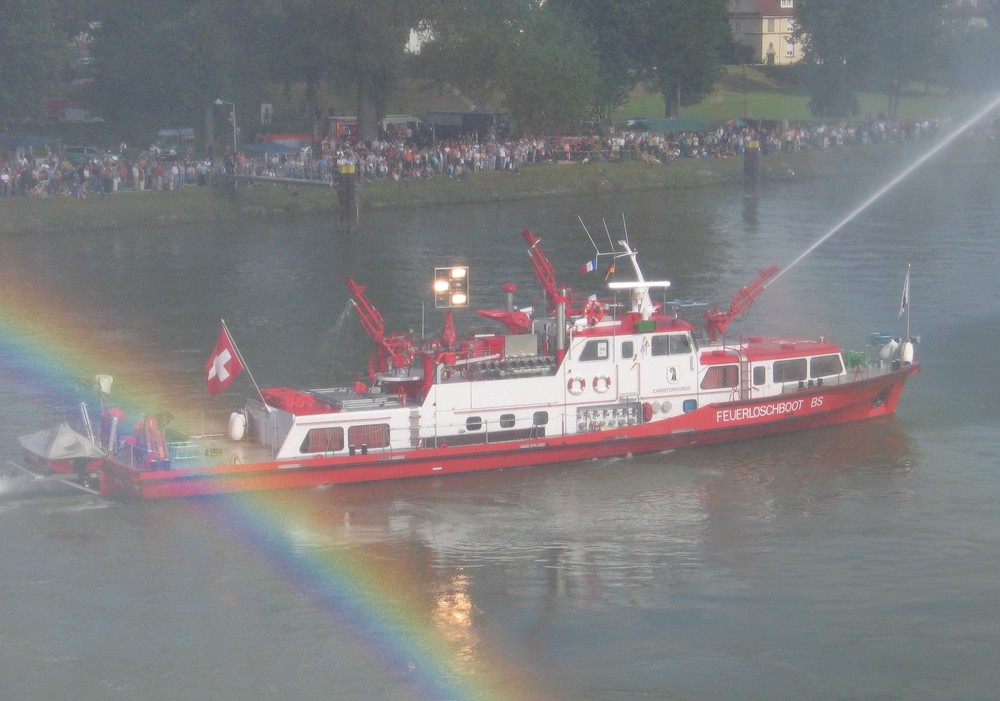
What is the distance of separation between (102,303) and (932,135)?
5776 cm

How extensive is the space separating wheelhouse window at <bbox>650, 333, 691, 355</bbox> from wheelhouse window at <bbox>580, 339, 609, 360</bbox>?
0.97m

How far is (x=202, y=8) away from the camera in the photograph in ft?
243

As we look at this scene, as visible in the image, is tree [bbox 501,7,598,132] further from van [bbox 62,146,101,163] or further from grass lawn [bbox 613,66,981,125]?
van [bbox 62,146,101,163]

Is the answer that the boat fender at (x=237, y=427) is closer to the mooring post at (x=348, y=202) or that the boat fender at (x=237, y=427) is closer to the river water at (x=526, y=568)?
the river water at (x=526, y=568)

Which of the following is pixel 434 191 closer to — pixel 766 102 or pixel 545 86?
pixel 545 86

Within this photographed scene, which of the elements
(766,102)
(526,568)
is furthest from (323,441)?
(766,102)

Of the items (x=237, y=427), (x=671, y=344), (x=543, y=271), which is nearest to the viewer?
(x=237, y=427)

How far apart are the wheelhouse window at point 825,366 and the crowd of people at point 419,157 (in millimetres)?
34137

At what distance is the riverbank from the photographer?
59719 mm

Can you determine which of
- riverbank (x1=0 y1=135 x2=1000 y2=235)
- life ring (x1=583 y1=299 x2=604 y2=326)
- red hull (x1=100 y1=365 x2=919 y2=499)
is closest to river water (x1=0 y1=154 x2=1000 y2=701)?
red hull (x1=100 y1=365 x2=919 y2=499)

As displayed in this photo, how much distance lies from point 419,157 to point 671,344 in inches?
1629

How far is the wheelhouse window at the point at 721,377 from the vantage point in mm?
29547

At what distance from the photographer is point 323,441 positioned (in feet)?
88.9

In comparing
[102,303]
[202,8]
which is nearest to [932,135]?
[202,8]
